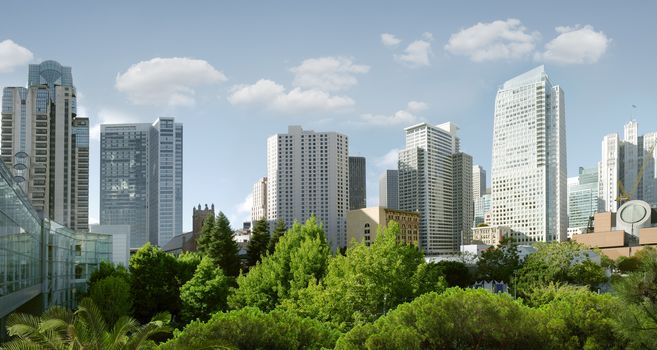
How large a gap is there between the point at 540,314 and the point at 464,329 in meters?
3.36

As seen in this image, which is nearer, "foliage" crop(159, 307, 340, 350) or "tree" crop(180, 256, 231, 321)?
"foliage" crop(159, 307, 340, 350)

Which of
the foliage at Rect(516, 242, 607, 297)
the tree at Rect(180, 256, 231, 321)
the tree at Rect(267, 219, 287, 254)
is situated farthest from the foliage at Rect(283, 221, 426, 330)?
the tree at Rect(267, 219, 287, 254)

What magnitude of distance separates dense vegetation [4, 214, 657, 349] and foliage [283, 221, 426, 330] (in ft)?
0.23

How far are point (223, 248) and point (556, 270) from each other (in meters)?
33.8

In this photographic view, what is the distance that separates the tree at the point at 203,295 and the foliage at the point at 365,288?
10097 mm

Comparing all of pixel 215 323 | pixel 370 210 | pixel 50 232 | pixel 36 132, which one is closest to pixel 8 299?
pixel 215 323

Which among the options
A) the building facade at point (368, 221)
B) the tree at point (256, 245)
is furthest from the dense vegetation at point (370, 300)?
the building facade at point (368, 221)

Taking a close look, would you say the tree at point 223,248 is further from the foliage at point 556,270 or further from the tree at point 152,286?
the foliage at point 556,270

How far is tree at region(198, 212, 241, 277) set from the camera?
65.1 meters

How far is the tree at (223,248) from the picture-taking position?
65125 mm

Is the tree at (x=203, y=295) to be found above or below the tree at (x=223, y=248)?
below

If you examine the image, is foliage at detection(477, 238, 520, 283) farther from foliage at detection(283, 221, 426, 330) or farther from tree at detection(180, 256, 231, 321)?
tree at detection(180, 256, 231, 321)

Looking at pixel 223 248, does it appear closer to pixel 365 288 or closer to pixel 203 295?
pixel 203 295

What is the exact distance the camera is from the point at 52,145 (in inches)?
4567
